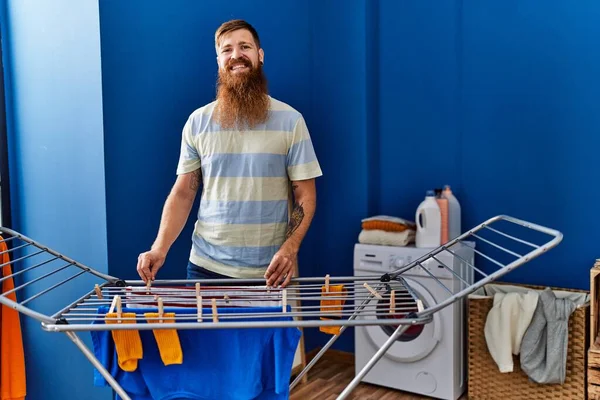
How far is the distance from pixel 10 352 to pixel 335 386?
1.61 m

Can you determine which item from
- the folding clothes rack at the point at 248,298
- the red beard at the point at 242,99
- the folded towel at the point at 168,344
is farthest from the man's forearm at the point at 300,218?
the folded towel at the point at 168,344

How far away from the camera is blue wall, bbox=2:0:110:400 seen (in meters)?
2.31

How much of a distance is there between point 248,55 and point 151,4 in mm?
582

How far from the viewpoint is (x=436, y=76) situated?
3305 millimetres

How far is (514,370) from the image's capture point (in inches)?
113

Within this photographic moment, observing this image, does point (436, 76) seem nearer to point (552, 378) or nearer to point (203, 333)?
point (552, 378)

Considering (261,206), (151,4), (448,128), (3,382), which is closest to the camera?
(261,206)

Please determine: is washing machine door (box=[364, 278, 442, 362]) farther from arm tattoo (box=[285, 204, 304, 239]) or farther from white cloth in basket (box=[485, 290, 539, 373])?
arm tattoo (box=[285, 204, 304, 239])

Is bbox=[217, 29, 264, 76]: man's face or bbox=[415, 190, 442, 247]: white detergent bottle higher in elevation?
bbox=[217, 29, 264, 76]: man's face

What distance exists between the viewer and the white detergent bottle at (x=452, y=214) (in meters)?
3.12

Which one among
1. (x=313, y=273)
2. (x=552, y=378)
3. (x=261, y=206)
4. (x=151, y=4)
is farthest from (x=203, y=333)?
(x=313, y=273)

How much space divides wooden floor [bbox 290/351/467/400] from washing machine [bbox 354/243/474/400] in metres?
0.05

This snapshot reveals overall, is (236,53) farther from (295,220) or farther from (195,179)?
(295,220)

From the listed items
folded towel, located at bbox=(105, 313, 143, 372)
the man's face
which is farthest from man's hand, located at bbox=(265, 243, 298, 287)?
the man's face
